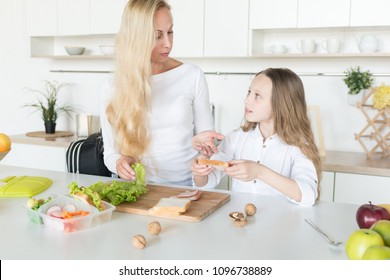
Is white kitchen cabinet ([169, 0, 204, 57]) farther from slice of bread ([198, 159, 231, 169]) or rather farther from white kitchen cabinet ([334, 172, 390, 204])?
slice of bread ([198, 159, 231, 169])

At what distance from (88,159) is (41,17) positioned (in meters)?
2.01

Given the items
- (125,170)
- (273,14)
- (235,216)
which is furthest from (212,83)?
(235,216)

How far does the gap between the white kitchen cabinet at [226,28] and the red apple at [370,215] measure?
1.97 meters

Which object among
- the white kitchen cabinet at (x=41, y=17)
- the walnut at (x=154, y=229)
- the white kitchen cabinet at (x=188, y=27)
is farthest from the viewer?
the white kitchen cabinet at (x=41, y=17)

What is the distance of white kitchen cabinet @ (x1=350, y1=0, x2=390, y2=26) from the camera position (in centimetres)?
263

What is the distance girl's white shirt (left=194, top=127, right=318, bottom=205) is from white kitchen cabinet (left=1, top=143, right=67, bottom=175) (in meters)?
1.82

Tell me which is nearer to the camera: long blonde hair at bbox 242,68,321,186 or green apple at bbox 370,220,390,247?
green apple at bbox 370,220,390,247

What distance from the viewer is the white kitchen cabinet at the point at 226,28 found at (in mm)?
2965

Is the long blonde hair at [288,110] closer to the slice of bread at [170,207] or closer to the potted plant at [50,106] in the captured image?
Answer: the slice of bread at [170,207]

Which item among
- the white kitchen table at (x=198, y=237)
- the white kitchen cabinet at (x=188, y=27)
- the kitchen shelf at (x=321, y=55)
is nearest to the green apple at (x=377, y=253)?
the white kitchen table at (x=198, y=237)

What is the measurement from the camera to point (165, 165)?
6.27 feet

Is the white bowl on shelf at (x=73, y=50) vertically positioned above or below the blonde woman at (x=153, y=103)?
above

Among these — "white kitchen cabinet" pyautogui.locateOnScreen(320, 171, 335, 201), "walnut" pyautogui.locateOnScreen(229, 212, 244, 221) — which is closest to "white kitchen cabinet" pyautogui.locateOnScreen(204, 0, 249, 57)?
"white kitchen cabinet" pyautogui.locateOnScreen(320, 171, 335, 201)
